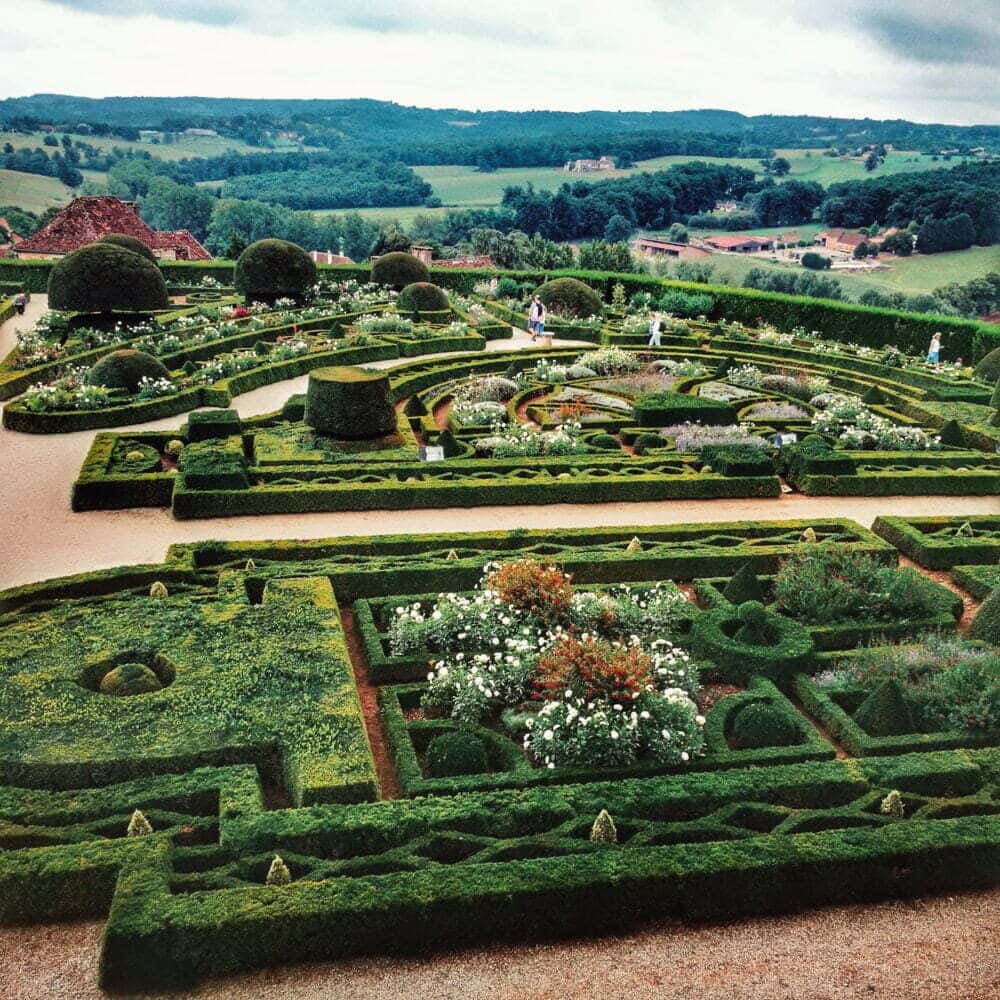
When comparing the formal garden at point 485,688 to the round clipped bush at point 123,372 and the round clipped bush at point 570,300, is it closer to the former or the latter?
the round clipped bush at point 123,372

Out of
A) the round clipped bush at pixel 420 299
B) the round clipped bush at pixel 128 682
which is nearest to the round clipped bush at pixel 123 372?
the round clipped bush at pixel 420 299

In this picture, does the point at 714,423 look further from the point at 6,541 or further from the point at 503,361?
the point at 6,541

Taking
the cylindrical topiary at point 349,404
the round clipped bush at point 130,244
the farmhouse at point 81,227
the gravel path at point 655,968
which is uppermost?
the gravel path at point 655,968

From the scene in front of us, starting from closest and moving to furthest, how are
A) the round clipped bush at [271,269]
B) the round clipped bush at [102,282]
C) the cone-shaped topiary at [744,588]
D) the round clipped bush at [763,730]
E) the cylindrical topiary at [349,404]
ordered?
the round clipped bush at [763,730], the cone-shaped topiary at [744,588], the cylindrical topiary at [349,404], the round clipped bush at [102,282], the round clipped bush at [271,269]

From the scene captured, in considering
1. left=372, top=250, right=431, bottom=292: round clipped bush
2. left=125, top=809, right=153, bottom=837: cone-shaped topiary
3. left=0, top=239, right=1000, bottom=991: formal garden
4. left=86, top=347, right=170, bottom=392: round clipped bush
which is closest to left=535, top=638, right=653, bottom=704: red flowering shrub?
left=0, top=239, right=1000, bottom=991: formal garden

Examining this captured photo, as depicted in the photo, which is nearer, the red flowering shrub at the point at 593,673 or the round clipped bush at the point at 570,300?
the red flowering shrub at the point at 593,673

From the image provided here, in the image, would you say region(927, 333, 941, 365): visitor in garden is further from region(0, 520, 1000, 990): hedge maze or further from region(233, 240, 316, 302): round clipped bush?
region(233, 240, 316, 302): round clipped bush

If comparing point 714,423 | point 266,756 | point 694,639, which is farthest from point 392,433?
point 266,756

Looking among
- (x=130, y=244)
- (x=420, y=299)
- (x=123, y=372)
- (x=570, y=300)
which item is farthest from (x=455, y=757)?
(x=130, y=244)
